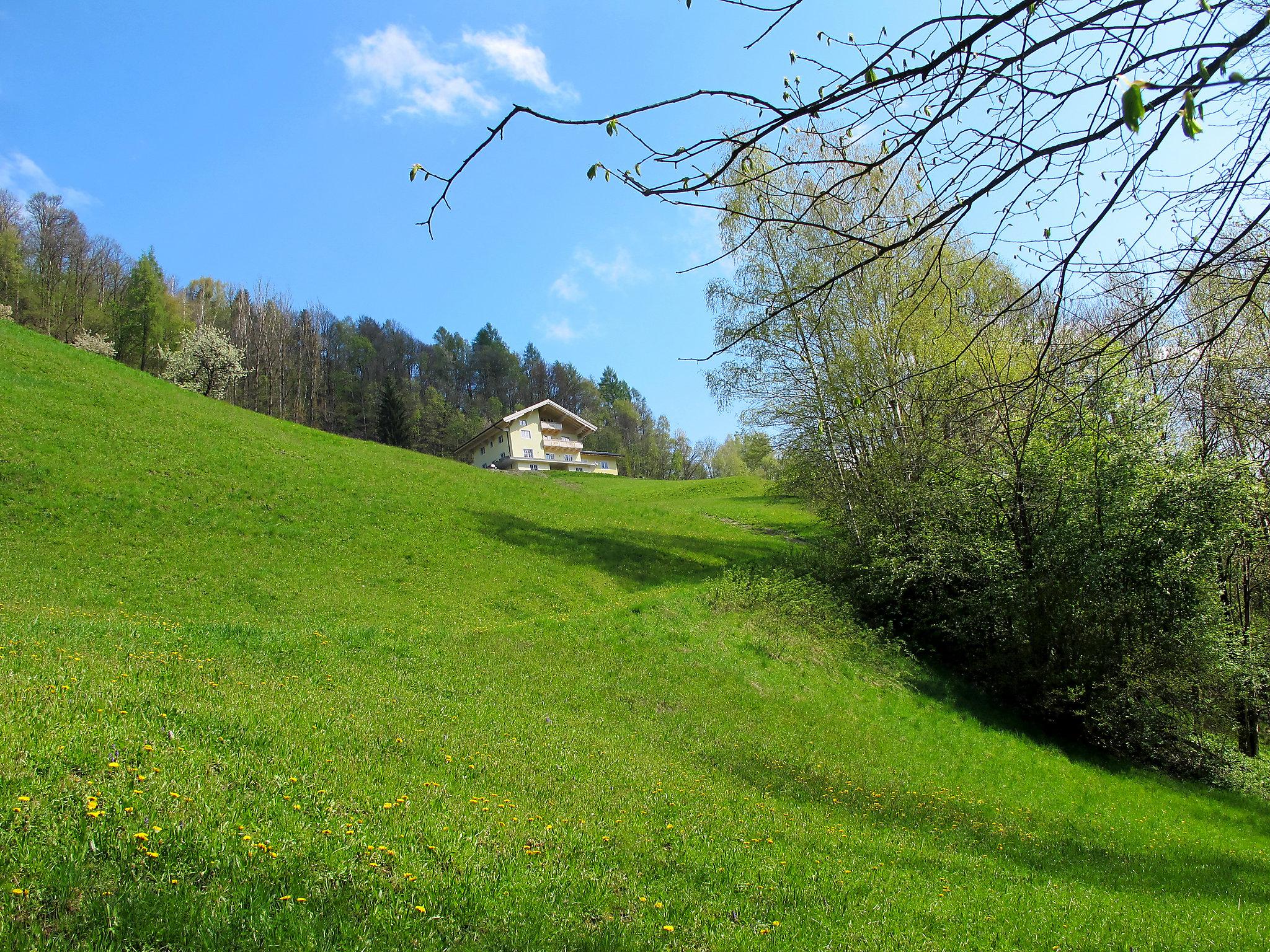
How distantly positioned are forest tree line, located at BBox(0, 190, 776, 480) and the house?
285 inches

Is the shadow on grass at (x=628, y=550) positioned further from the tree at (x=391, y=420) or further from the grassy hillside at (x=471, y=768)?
the tree at (x=391, y=420)

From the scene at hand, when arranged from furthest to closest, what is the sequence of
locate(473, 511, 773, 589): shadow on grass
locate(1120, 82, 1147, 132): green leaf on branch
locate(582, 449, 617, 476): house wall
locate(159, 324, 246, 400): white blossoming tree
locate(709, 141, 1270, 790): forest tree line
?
locate(582, 449, 617, 476): house wall → locate(159, 324, 246, 400): white blossoming tree → locate(473, 511, 773, 589): shadow on grass → locate(709, 141, 1270, 790): forest tree line → locate(1120, 82, 1147, 132): green leaf on branch

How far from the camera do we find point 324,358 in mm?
77312

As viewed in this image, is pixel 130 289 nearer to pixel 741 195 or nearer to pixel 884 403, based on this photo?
pixel 741 195

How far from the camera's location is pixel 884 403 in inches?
607

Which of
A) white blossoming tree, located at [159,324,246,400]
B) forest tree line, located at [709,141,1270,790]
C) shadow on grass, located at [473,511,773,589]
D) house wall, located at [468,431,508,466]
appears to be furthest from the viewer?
house wall, located at [468,431,508,466]

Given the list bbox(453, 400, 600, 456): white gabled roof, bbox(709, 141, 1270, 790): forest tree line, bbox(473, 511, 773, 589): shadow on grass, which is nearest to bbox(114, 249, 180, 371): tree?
bbox(453, 400, 600, 456): white gabled roof

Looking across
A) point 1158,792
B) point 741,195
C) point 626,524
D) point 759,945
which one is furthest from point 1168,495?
point 626,524

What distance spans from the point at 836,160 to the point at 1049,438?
13.0m

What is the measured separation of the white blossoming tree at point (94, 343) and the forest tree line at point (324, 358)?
1619 mm

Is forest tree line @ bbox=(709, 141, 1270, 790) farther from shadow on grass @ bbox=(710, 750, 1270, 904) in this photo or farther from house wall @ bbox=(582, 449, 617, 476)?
house wall @ bbox=(582, 449, 617, 476)

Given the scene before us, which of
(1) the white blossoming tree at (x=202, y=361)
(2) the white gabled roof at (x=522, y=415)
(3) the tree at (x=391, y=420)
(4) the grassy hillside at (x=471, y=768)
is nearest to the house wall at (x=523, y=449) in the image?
(2) the white gabled roof at (x=522, y=415)

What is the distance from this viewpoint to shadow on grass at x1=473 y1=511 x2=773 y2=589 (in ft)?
67.8

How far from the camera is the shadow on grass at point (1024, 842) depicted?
7266mm
